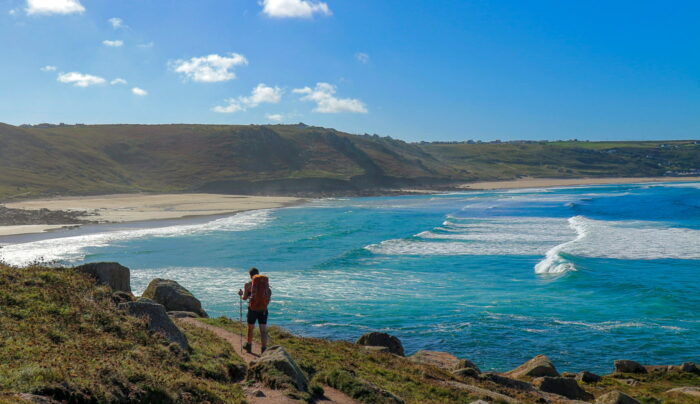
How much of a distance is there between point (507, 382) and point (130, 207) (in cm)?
6363

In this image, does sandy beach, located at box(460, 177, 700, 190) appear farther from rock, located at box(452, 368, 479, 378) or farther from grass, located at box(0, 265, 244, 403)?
grass, located at box(0, 265, 244, 403)

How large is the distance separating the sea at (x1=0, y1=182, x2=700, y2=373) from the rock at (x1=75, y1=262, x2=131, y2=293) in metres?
6.28

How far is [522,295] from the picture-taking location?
22891 millimetres

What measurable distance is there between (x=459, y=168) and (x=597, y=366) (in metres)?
166

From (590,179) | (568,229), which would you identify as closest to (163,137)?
(568,229)

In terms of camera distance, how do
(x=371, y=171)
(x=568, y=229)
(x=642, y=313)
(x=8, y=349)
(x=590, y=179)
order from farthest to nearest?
(x=590, y=179) < (x=371, y=171) < (x=568, y=229) < (x=642, y=313) < (x=8, y=349)

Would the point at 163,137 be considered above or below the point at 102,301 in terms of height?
above

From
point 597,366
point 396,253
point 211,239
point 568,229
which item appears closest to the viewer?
point 597,366

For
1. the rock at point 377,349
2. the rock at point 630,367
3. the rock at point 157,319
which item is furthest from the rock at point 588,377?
the rock at point 157,319

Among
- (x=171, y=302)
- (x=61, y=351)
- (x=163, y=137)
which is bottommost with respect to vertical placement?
(x=171, y=302)

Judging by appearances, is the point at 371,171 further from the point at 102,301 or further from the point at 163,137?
the point at 102,301

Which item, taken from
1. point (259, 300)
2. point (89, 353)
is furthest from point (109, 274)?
point (89, 353)

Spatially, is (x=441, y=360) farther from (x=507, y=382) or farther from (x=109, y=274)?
(x=109, y=274)

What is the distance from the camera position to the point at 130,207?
6694 cm
